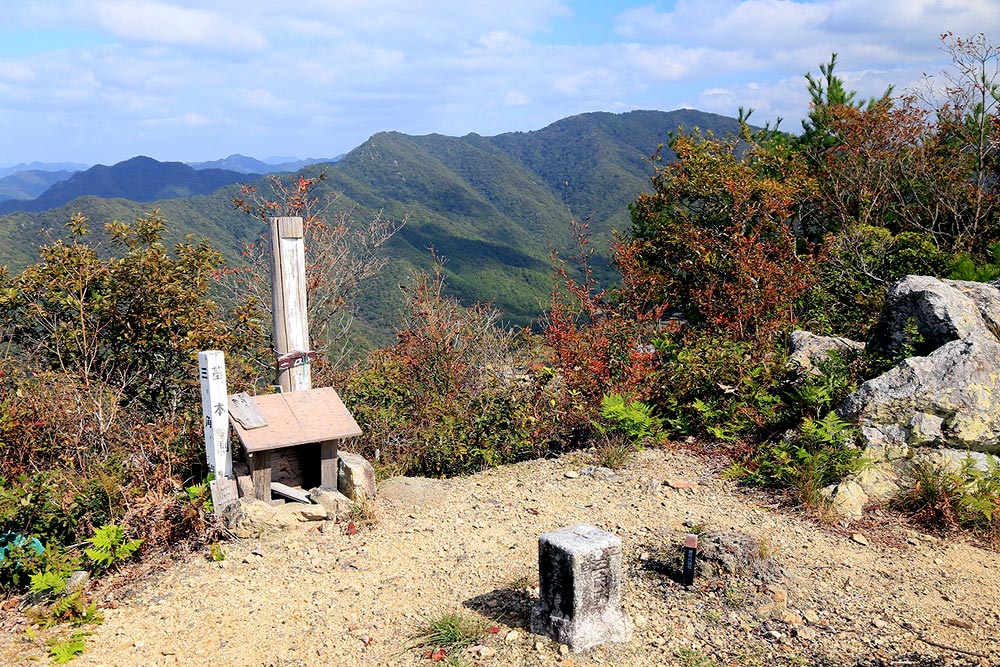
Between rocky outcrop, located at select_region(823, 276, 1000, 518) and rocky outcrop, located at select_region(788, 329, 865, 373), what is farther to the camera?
rocky outcrop, located at select_region(788, 329, 865, 373)

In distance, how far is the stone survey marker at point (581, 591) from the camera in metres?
3.80

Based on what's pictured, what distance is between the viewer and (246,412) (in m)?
5.70

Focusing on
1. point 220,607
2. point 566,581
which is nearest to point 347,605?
point 220,607

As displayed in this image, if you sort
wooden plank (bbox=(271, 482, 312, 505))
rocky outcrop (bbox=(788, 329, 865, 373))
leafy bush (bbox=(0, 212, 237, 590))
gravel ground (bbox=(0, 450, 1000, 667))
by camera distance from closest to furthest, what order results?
1. gravel ground (bbox=(0, 450, 1000, 667))
2. leafy bush (bbox=(0, 212, 237, 590))
3. wooden plank (bbox=(271, 482, 312, 505))
4. rocky outcrop (bbox=(788, 329, 865, 373))

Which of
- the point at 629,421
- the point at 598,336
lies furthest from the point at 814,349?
the point at 598,336

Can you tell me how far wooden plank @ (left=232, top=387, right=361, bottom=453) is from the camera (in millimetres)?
5609

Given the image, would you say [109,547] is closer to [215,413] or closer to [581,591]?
[215,413]

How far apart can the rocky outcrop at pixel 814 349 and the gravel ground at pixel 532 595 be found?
78.7 inches

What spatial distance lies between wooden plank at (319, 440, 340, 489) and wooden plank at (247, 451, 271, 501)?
43 cm

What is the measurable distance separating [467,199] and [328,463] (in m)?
111

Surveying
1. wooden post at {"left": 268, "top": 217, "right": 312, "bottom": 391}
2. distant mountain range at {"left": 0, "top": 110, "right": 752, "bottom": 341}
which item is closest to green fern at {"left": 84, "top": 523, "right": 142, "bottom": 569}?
wooden post at {"left": 268, "top": 217, "right": 312, "bottom": 391}

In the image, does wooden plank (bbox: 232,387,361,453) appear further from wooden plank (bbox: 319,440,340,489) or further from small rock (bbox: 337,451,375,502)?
small rock (bbox: 337,451,375,502)

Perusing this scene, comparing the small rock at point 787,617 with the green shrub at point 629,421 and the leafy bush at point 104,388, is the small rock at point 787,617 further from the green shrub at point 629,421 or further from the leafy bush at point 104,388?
the leafy bush at point 104,388

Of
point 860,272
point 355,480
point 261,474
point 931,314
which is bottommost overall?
point 355,480
